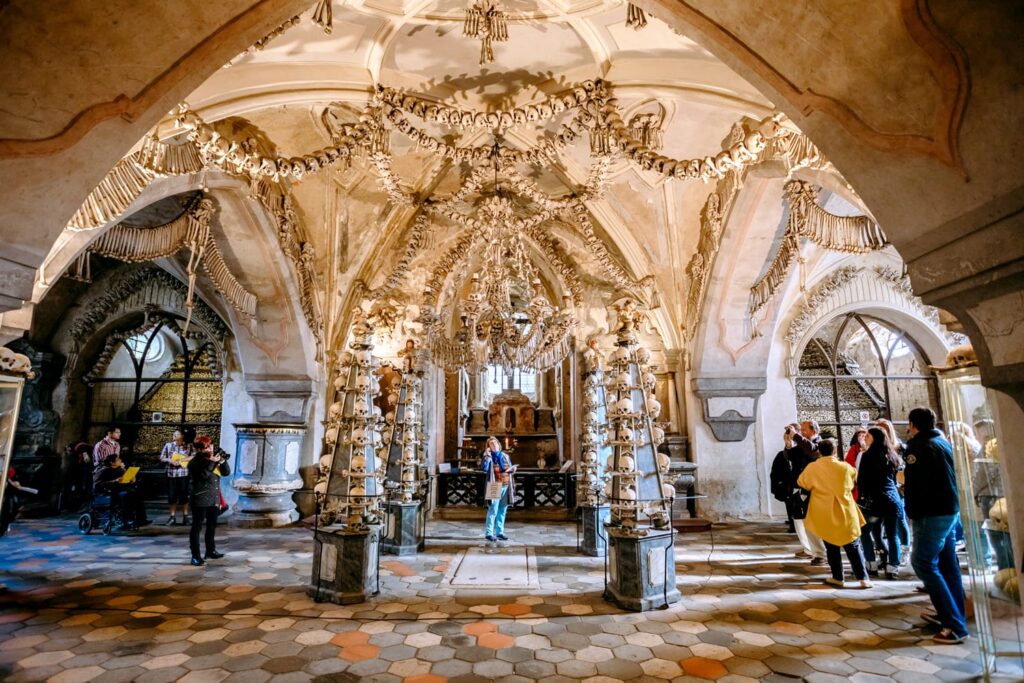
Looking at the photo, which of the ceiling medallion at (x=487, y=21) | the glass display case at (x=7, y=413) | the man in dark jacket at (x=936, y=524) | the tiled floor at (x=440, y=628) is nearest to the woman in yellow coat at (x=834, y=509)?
the tiled floor at (x=440, y=628)

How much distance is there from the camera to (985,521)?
291 cm

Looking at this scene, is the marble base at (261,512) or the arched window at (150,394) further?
the arched window at (150,394)

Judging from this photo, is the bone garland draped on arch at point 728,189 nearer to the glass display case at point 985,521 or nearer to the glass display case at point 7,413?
the glass display case at point 985,521

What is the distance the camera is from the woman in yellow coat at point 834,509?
4.02m

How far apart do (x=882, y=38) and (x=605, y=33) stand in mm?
3203

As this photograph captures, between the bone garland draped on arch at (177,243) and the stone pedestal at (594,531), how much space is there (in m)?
4.29

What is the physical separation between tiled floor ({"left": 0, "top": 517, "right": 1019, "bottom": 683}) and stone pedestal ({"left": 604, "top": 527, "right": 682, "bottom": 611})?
0.13 m

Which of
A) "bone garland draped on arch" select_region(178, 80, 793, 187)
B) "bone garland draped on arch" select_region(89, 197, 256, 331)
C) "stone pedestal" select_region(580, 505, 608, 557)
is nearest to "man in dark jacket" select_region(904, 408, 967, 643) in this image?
"bone garland draped on arch" select_region(178, 80, 793, 187)

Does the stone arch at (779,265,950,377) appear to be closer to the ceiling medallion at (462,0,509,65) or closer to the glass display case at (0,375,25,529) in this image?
the ceiling medallion at (462,0,509,65)

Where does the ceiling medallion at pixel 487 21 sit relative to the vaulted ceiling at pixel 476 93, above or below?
below

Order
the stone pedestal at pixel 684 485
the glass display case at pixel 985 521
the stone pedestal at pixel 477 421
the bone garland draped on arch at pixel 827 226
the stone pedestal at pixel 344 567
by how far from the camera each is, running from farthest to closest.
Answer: the stone pedestal at pixel 477 421 < the stone pedestal at pixel 684 485 < the bone garland draped on arch at pixel 827 226 < the stone pedestal at pixel 344 567 < the glass display case at pixel 985 521

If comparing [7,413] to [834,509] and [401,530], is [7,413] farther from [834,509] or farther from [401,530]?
[834,509]

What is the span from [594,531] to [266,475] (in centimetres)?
474

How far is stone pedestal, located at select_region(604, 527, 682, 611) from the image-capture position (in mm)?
3674
